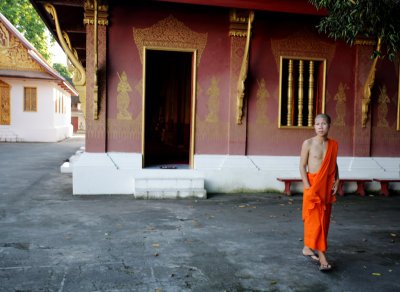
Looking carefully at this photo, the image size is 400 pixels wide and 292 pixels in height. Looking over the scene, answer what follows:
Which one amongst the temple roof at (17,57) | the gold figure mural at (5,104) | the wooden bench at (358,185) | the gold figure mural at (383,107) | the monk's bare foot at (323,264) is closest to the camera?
the monk's bare foot at (323,264)

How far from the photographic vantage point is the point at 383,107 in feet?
28.6

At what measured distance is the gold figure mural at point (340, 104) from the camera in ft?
28.0

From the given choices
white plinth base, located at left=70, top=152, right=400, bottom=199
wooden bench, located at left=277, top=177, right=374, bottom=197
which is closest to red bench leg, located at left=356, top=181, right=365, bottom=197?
wooden bench, located at left=277, top=177, right=374, bottom=197

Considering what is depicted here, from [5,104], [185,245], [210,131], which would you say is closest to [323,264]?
[185,245]

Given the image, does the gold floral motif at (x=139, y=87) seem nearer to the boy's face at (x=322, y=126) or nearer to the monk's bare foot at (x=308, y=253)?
the boy's face at (x=322, y=126)

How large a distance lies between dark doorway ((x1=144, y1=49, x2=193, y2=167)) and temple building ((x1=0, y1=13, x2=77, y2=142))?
616cm

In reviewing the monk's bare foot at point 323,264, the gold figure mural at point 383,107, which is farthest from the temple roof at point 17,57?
the monk's bare foot at point 323,264

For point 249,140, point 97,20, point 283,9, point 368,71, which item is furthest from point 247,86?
point 97,20

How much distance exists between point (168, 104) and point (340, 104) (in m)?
10.5

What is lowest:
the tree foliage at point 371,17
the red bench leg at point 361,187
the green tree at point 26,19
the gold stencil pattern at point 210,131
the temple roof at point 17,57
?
the red bench leg at point 361,187

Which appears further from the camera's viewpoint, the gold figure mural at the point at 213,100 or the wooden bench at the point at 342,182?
the gold figure mural at the point at 213,100

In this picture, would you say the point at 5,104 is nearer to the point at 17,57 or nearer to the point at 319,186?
the point at 17,57

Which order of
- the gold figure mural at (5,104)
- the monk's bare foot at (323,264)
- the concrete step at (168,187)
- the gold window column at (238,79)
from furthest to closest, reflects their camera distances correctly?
the gold figure mural at (5,104) < the gold window column at (238,79) < the concrete step at (168,187) < the monk's bare foot at (323,264)

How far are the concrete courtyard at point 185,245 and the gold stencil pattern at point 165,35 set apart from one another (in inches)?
121
